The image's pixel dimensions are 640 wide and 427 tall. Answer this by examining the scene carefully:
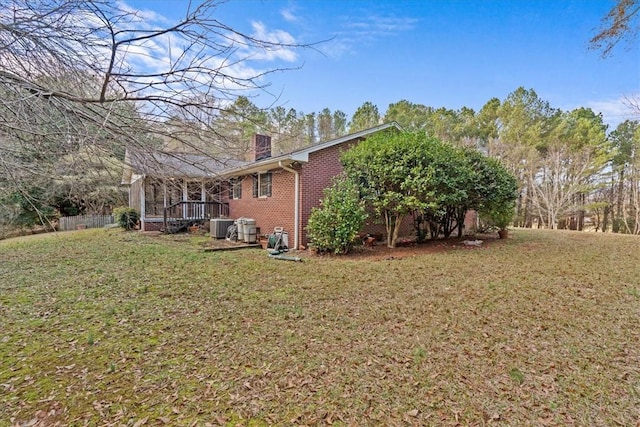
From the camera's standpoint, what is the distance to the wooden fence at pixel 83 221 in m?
20.0

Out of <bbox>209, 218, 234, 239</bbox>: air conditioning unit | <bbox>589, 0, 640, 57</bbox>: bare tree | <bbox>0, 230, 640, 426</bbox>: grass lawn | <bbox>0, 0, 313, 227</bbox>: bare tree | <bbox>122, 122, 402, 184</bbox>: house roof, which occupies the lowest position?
<bbox>0, 230, 640, 426</bbox>: grass lawn

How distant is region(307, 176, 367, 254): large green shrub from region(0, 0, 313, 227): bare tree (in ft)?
21.7

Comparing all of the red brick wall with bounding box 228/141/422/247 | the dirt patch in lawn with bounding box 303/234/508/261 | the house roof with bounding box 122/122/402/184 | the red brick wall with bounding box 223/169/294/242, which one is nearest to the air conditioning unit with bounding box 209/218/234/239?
the red brick wall with bounding box 223/169/294/242

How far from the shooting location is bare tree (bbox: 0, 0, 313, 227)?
2047mm

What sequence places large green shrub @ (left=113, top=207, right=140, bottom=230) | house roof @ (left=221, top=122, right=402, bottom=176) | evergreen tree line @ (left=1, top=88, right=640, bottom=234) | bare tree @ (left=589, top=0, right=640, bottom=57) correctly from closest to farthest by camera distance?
bare tree @ (left=589, top=0, right=640, bottom=57), house roof @ (left=221, top=122, right=402, bottom=176), large green shrub @ (left=113, top=207, right=140, bottom=230), evergreen tree line @ (left=1, top=88, right=640, bottom=234)

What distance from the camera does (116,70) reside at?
2178mm

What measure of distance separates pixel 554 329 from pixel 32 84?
18.9 feet

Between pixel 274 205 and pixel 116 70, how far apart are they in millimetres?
9291

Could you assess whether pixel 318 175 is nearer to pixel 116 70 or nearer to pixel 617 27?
pixel 617 27

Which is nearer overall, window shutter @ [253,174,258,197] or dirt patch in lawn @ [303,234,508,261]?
dirt patch in lawn @ [303,234,508,261]

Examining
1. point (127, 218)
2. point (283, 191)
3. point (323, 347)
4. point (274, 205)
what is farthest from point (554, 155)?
point (127, 218)

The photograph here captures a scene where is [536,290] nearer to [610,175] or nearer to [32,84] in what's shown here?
[32,84]

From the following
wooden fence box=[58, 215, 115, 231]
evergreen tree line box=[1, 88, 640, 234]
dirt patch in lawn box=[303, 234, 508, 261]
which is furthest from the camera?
evergreen tree line box=[1, 88, 640, 234]

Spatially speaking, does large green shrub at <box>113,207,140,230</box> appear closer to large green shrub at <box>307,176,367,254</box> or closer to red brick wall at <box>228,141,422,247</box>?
red brick wall at <box>228,141,422,247</box>
